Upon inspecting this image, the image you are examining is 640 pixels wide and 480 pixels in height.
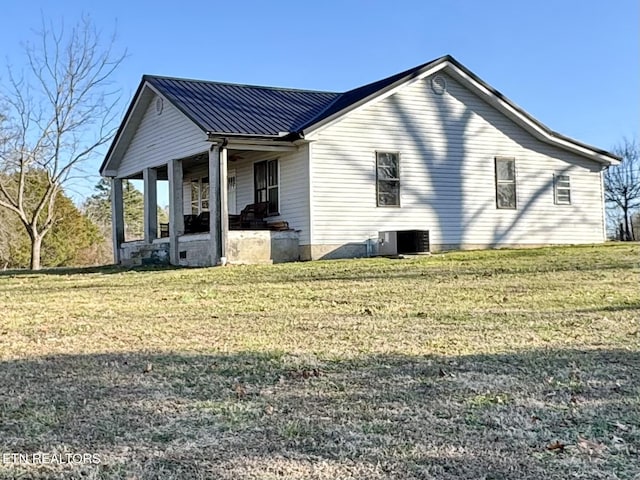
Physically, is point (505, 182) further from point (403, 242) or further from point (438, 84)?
point (403, 242)

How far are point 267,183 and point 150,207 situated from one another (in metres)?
3.37

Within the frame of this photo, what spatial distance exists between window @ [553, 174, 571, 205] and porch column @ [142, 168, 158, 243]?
10.6m

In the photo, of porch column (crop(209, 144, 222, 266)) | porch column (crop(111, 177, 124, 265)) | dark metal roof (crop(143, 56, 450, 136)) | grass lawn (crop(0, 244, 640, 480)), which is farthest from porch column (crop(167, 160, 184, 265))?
grass lawn (crop(0, 244, 640, 480))

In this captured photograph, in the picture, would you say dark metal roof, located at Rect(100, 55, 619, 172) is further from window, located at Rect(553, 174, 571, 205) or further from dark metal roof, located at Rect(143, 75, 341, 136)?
window, located at Rect(553, 174, 571, 205)

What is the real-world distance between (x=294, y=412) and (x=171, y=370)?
1238 millimetres

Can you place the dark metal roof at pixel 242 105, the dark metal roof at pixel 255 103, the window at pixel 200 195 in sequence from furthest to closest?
the window at pixel 200 195 < the dark metal roof at pixel 255 103 < the dark metal roof at pixel 242 105

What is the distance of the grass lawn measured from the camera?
2707 mm

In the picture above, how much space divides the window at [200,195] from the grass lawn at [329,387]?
13.0m

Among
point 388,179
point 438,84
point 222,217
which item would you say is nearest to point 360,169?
point 388,179

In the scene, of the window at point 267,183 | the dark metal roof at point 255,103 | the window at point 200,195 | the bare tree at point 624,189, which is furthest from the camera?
the bare tree at point 624,189

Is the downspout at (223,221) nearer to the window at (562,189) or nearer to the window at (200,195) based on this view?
the window at (200,195)

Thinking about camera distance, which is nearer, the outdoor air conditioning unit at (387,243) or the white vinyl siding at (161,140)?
the outdoor air conditioning unit at (387,243)

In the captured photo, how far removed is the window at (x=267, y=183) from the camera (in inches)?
634

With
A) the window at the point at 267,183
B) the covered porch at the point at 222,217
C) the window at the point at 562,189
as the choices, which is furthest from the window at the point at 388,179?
the window at the point at 562,189
